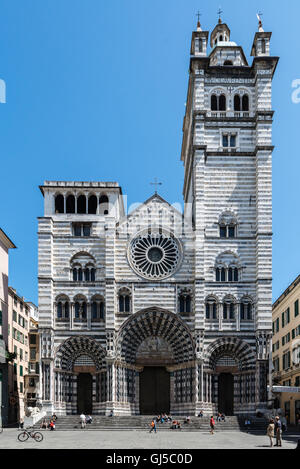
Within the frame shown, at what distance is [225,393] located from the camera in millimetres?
50000

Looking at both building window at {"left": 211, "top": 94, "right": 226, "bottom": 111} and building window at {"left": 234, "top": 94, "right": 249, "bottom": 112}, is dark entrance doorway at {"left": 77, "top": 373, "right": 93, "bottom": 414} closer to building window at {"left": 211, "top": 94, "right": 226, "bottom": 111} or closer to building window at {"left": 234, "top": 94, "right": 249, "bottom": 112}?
building window at {"left": 211, "top": 94, "right": 226, "bottom": 111}

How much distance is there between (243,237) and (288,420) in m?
16.6

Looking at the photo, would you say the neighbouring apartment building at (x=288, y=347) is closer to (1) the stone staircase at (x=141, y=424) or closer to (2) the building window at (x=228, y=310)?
(1) the stone staircase at (x=141, y=424)

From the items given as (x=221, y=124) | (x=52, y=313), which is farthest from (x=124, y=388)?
(x=221, y=124)

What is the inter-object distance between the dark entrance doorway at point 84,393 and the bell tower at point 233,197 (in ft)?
29.1

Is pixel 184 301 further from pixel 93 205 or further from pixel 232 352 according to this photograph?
pixel 93 205

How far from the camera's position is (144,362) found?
50531 mm

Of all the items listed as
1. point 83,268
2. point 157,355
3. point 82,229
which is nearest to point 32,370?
point 83,268

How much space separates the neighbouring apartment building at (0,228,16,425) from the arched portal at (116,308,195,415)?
30.2 ft

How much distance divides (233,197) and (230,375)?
14.2 metres

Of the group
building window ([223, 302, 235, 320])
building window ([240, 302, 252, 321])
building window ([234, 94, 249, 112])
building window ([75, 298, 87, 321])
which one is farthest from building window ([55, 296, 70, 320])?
building window ([234, 94, 249, 112])

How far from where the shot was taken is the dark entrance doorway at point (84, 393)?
5025 cm
